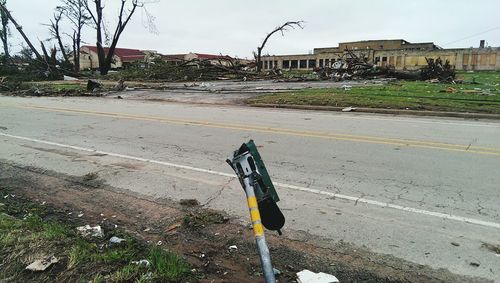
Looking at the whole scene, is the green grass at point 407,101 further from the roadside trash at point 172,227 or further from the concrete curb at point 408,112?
the roadside trash at point 172,227

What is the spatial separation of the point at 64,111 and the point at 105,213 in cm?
1060

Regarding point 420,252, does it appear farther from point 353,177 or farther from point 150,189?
point 150,189

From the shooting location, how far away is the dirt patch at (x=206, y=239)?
10.6 ft

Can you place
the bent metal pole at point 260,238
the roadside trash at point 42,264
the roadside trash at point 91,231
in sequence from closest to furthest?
1. the bent metal pole at point 260,238
2. the roadside trash at point 42,264
3. the roadside trash at point 91,231

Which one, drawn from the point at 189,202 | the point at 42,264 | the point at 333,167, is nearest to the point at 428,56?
the point at 333,167

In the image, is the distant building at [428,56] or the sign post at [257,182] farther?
the distant building at [428,56]

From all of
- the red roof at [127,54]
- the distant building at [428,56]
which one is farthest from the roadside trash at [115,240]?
the red roof at [127,54]

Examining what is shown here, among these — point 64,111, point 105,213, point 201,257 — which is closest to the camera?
point 201,257

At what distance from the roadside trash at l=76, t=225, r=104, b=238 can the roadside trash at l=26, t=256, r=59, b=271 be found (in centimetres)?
59

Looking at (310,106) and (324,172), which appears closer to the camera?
(324,172)

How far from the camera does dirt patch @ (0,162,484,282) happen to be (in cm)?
324

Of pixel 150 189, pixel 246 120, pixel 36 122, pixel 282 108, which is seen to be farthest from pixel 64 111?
pixel 150 189

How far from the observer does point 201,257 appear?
11.5 ft

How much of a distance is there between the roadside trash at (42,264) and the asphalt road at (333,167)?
1926mm
